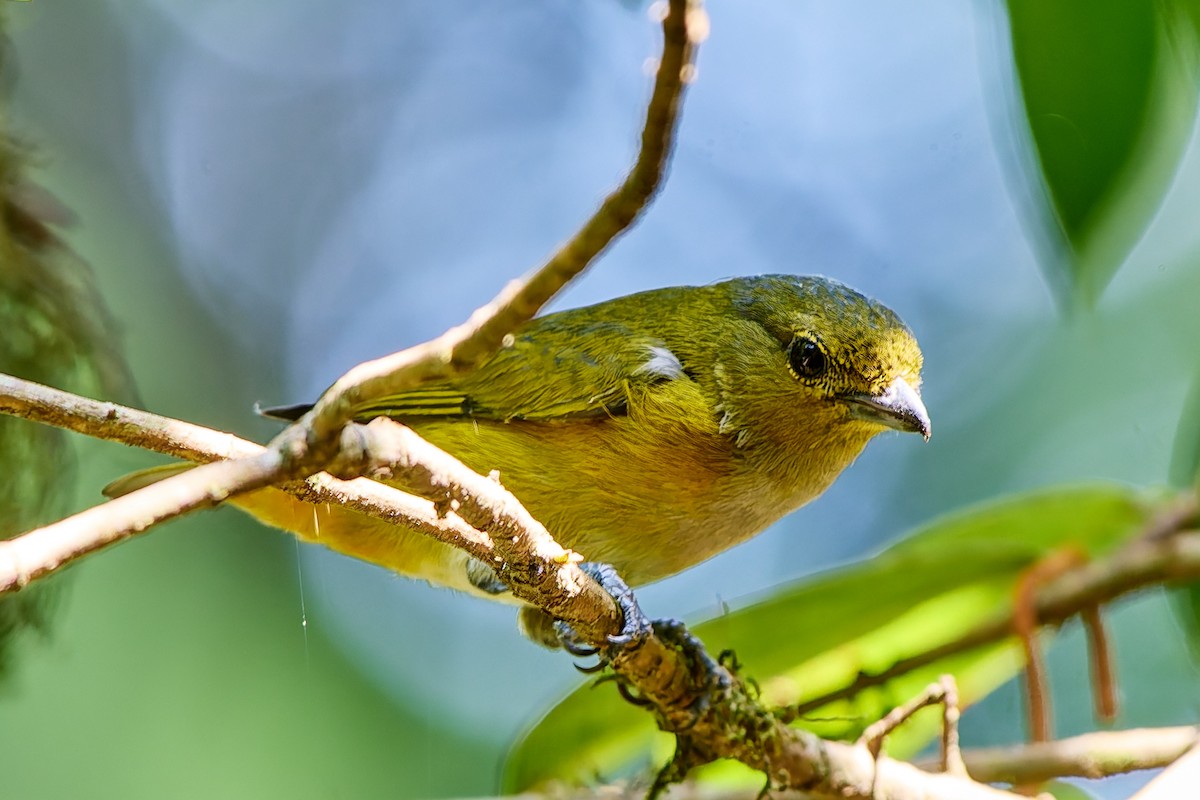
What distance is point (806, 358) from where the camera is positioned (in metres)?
3.16

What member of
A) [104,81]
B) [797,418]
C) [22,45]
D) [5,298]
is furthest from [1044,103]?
[104,81]

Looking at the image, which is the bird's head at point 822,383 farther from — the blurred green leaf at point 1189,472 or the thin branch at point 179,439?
the thin branch at point 179,439

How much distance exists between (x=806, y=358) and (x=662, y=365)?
15.7 inches

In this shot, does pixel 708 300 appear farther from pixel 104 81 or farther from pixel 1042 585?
pixel 104 81

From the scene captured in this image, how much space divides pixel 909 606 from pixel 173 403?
12.7ft

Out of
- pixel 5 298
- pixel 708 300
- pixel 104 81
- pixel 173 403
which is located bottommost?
pixel 708 300

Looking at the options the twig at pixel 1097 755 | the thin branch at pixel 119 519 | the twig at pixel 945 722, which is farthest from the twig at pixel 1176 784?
the thin branch at pixel 119 519

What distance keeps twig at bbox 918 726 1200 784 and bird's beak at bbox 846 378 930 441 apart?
89cm

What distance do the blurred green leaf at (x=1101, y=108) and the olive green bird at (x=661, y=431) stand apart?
0.78 m

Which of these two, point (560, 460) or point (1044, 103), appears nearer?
point (1044, 103)

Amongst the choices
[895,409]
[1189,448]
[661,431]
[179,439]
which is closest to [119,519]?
[179,439]

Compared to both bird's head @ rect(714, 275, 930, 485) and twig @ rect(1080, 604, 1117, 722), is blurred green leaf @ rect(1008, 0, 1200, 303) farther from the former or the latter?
twig @ rect(1080, 604, 1117, 722)

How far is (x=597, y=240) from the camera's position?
1.28m

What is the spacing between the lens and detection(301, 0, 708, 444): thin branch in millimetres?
1186
